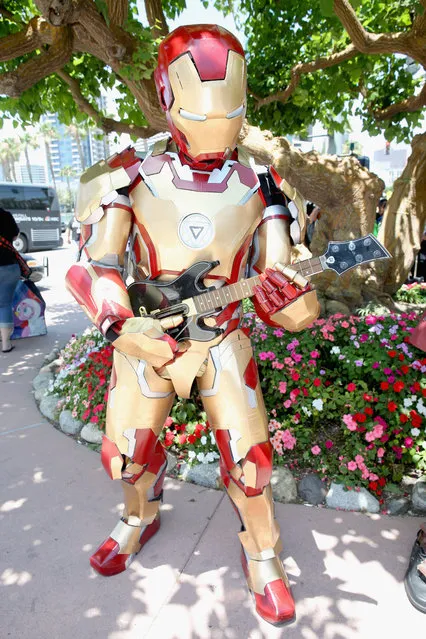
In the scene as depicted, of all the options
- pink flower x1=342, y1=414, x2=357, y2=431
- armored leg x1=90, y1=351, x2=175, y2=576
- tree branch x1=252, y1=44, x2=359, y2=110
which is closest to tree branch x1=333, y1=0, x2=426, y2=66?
tree branch x1=252, y1=44, x2=359, y2=110

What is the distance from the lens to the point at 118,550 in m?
2.18

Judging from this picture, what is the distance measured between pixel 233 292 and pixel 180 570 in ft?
4.51

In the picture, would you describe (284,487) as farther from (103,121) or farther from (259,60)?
(259,60)

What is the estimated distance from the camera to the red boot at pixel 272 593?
1.86m

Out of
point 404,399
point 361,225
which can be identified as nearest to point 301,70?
point 361,225

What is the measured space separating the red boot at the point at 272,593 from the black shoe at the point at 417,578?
536mm

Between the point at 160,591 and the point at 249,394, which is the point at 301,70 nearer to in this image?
the point at 249,394

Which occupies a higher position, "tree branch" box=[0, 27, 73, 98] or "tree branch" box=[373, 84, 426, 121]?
"tree branch" box=[0, 27, 73, 98]

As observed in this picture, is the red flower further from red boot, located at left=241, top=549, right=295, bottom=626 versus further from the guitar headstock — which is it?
the guitar headstock

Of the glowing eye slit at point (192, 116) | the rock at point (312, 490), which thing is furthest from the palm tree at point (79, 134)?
the rock at point (312, 490)

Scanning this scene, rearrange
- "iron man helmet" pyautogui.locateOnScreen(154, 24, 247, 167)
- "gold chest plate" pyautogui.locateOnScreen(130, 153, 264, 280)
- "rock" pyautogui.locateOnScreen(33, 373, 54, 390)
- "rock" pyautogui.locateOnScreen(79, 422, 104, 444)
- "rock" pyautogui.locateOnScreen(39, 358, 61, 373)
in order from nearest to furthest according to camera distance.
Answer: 1. "iron man helmet" pyautogui.locateOnScreen(154, 24, 247, 167)
2. "gold chest plate" pyautogui.locateOnScreen(130, 153, 264, 280)
3. "rock" pyautogui.locateOnScreen(79, 422, 104, 444)
4. "rock" pyautogui.locateOnScreen(33, 373, 54, 390)
5. "rock" pyautogui.locateOnScreen(39, 358, 61, 373)

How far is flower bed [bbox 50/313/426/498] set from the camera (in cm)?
279

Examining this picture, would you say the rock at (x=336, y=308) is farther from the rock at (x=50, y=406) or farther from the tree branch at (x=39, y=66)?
the tree branch at (x=39, y=66)

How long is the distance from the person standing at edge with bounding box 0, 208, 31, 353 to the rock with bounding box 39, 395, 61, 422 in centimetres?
162
